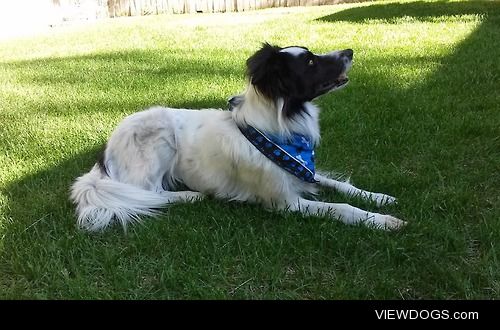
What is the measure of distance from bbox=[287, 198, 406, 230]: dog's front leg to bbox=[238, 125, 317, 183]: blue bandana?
17cm

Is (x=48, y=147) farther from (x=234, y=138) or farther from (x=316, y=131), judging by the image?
(x=316, y=131)

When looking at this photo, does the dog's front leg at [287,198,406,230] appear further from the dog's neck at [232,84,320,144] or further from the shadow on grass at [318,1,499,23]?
the shadow on grass at [318,1,499,23]

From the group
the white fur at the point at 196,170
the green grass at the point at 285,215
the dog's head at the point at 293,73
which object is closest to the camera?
the green grass at the point at 285,215

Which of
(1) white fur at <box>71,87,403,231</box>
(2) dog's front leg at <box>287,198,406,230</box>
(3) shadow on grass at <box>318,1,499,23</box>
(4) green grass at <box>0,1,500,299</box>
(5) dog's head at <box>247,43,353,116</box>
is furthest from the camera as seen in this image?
(3) shadow on grass at <box>318,1,499,23</box>

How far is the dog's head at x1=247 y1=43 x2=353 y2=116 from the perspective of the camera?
8.95 ft

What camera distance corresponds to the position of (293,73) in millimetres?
2812

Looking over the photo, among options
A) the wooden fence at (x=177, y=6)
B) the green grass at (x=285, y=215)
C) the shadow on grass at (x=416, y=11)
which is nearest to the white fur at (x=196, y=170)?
the green grass at (x=285, y=215)

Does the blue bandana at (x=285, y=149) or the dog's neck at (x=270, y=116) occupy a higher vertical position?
the dog's neck at (x=270, y=116)

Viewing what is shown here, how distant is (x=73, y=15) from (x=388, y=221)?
12.4 metres

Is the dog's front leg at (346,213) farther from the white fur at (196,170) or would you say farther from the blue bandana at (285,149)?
the blue bandana at (285,149)

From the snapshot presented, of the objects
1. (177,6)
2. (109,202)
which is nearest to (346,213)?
(109,202)

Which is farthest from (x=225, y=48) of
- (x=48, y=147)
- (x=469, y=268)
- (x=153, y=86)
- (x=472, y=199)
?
(x=469, y=268)

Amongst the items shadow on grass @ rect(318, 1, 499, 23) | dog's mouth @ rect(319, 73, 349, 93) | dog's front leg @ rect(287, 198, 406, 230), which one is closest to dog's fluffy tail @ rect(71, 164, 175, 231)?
dog's front leg @ rect(287, 198, 406, 230)

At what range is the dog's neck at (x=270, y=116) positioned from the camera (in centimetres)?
282
